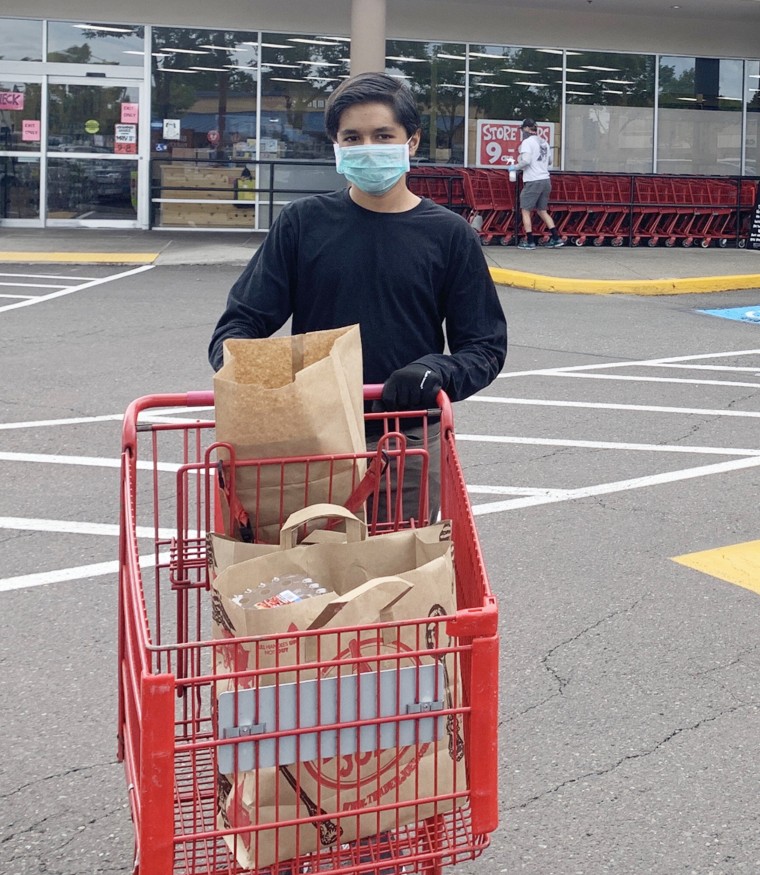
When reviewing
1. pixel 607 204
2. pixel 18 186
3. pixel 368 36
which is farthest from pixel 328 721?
pixel 18 186

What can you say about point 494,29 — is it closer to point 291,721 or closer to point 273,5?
point 273,5

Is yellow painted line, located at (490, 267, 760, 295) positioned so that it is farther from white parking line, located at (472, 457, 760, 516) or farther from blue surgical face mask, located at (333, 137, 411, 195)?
blue surgical face mask, located at (333, 137, 411, 195)

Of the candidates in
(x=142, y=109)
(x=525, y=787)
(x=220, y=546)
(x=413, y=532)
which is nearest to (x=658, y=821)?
(x=525, y=787)

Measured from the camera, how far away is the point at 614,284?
629 inches

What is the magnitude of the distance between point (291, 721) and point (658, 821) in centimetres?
165

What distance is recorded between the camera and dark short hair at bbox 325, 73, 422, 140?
11.0 ft

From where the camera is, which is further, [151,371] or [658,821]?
[151,371]

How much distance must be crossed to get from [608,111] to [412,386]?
21.3 metres

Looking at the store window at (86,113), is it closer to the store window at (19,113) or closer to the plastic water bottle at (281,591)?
the store window at (19,113)

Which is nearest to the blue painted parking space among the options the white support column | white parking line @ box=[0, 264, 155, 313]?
the white support column

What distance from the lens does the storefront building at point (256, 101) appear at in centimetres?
2152

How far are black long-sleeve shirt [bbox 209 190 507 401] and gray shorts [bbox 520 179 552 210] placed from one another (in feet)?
52.3

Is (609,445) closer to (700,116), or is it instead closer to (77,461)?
(77,461)

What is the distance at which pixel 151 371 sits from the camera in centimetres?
1011
